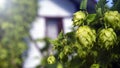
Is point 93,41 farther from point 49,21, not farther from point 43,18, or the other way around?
point 49,21

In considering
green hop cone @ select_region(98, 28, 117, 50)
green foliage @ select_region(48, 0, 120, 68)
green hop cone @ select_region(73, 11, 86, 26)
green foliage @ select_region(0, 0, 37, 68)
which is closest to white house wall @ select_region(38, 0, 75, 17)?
green foliage @ select_region(0, 0, 37, 68)

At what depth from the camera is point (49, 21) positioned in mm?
15594

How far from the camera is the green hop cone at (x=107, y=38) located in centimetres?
216

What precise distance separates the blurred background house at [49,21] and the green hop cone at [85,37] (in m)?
12.4

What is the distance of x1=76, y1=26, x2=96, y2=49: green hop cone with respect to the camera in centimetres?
219

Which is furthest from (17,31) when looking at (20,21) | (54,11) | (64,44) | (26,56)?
(64,44)

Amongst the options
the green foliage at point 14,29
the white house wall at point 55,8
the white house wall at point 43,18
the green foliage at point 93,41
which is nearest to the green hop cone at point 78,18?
the green foliage at point 93,41

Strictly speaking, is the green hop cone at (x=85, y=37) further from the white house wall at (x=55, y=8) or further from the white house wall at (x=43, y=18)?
the white house wall at (x=55, y=8)

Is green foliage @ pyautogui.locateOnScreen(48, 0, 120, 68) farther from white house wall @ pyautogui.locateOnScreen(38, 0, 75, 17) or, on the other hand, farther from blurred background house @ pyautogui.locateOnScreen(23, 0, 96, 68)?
white house wall @ pyautogui.locateOnScreen(38, 0, 75, 17)

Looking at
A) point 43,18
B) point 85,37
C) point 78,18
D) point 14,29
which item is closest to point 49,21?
point 43,18

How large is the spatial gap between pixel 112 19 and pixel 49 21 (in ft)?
44.0

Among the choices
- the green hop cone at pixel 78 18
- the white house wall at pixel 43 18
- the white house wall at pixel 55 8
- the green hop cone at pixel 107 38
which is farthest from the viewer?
the white house wall at pixel 55 8

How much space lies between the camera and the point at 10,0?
45.3 feet

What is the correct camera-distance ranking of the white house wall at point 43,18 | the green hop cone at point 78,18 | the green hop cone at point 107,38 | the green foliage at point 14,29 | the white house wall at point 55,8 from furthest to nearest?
the white house wall at point 55,8 < the white house wall at point 43,18 < the green foliage at point 14,29 < the green hop cone at point 78,18 < the green hop cone at point 107,38
